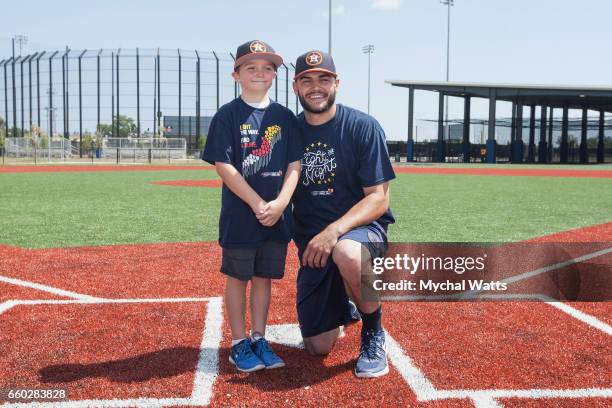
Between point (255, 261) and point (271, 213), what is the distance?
15.4 inches

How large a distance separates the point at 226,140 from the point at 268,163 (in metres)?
0.26

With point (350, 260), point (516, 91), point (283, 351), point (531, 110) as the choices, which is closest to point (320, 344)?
point (283, 351)

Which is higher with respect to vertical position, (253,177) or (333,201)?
(253,177)

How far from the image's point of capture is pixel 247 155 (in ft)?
10.6

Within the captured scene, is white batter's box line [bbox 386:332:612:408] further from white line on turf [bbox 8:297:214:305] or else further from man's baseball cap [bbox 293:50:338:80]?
white line on turf [bbox 8:297:214:305]

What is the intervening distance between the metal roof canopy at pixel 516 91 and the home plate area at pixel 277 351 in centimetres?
3911

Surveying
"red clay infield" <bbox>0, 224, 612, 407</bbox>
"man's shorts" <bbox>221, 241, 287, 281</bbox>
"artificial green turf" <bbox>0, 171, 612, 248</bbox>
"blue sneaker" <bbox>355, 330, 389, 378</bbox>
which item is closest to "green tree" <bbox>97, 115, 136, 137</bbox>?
"artificial green turf" <bbox>0, 171, 612, 248</bbox>

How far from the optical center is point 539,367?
325cm

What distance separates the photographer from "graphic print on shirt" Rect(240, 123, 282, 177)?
321 centimetres

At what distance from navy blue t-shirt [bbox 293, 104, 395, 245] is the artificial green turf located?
14.4ft

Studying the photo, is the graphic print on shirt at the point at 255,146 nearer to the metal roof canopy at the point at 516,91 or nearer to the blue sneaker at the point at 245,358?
the blue sneaker at the point at 245,358

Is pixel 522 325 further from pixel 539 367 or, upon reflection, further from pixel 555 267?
pixel 555 267

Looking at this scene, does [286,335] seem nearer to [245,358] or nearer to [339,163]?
[245,358]

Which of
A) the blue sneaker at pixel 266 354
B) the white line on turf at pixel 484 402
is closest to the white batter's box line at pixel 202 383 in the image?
the blue sneaker at pixel 266 354
